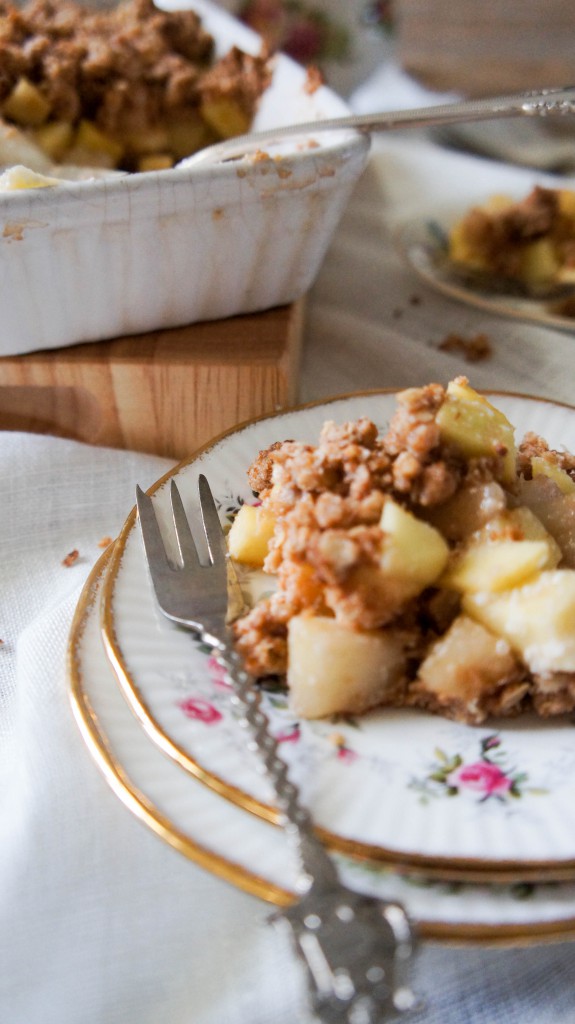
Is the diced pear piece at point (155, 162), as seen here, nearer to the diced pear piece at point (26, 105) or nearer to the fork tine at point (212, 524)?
the diced pear piece at point (26, 105)

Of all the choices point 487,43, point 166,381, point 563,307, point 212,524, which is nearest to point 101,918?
point 212,524

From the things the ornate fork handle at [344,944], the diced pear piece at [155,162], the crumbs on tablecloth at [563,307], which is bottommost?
the crumbs on tablecloth at [563,307]

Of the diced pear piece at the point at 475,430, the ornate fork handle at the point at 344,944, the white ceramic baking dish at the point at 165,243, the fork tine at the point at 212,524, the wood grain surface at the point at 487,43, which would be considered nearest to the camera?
the ornate fork handle at the point at 344,944

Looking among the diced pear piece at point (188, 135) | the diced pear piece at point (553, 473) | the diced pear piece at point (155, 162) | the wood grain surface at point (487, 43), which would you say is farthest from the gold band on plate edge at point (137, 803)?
the wood grain surface at point (487, 43)

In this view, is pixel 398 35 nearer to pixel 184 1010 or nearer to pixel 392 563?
pixel 392 563

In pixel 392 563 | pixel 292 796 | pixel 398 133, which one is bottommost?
pixel 398 133

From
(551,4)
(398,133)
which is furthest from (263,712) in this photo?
(551,4)
